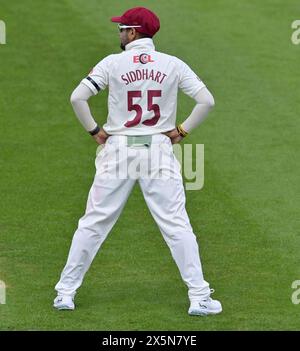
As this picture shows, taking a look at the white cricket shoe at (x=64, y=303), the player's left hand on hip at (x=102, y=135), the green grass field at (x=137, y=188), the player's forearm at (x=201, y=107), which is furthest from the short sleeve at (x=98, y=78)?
the green grass field at (x=137, y=188)

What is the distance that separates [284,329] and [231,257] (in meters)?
2.09

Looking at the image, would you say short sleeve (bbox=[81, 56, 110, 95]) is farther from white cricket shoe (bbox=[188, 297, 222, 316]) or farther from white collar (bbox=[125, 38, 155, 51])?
white cricket shoe (bbox=[188, 297, 222, 316])

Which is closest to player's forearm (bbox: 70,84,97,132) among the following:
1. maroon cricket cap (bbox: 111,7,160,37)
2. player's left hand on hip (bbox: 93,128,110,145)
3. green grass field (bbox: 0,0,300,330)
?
player's left hand on hip (bbox: 93,128,110,145)

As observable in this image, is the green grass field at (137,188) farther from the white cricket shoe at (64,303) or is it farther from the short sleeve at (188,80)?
the short sleeve at (188,80)

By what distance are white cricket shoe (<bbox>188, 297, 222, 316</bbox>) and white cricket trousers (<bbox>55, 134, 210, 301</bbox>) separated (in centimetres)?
6

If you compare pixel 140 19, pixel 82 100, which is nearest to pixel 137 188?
pixel 82 100

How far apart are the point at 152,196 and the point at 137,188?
4074mm

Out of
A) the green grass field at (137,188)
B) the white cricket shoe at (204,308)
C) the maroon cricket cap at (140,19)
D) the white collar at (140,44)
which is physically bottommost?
the white cricket shoe at (204,308)

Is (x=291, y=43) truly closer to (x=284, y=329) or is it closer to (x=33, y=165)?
(x=33, y=165)

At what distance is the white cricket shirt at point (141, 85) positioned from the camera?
11.1 meters

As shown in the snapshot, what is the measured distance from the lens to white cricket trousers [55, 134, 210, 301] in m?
11.1

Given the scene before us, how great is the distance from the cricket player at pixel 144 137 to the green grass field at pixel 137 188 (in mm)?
501

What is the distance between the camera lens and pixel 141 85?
11.1 m

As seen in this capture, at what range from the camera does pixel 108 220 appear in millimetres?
11227
